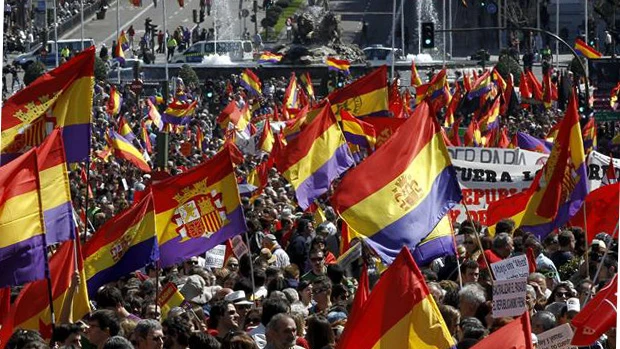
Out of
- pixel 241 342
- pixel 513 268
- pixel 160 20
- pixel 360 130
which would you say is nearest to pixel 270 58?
pixel 160 20

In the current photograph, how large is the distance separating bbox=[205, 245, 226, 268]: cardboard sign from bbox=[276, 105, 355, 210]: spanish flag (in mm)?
2655

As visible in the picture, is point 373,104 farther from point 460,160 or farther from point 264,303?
point 264,303

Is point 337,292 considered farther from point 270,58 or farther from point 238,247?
point 270,58

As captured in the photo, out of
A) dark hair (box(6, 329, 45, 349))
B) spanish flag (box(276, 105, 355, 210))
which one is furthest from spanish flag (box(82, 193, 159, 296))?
spanish flag (box(276, 105, 355, 210))

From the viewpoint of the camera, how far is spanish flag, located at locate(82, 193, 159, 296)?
566 inches

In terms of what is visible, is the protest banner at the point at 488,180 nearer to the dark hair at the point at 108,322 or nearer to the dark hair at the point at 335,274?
the dark hair at the point at 335,274

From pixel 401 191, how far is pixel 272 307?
236 cm

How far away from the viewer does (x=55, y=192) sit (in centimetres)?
1386

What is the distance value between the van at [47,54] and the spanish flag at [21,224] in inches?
1977

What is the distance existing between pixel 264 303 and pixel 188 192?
133 inches

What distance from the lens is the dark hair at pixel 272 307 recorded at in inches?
468

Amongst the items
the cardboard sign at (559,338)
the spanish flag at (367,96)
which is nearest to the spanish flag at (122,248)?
the cardboard sign at (559,338)

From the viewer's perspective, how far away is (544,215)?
16.1 meters

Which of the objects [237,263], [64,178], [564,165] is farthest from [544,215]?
[64,178]
